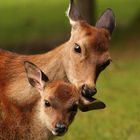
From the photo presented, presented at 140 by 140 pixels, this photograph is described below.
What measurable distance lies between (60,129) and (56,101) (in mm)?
518

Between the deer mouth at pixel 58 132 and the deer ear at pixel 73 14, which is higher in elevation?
the deer ear at pixel 73 14

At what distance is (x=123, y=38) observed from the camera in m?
28.2

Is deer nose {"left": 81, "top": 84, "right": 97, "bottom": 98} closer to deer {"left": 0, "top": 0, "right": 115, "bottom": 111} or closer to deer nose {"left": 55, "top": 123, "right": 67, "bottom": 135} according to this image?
deer {"left": 0, "top": 0, "right": 115, "bottom": 111}

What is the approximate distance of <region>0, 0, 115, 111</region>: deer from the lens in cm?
1066

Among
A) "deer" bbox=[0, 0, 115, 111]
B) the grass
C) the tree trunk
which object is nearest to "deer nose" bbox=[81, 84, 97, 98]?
"deer" bbox=[0, 0, 115, 111]

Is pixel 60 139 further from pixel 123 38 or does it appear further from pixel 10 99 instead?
pixel 123 38

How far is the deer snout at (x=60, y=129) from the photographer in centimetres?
955

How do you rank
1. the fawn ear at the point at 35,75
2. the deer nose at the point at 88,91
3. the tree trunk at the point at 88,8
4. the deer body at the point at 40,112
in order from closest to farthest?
the deer body at the point at 40,112 → the deer nose at the point at 88,91 → the fawn ear at the point at 35,75 → the tree trunk at the point at 88,8

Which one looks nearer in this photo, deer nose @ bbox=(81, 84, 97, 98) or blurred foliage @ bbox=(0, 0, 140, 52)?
deer nose @ bbox=(81, 84, 97, 98)

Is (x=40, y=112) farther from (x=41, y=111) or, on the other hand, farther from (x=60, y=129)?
(x=60, y=129)

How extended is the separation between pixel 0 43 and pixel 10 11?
13.2m

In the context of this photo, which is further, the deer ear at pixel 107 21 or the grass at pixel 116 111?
the grass at pixel 116 111

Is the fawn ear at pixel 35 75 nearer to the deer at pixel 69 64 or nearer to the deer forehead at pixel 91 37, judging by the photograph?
the deer at pixel 69 64

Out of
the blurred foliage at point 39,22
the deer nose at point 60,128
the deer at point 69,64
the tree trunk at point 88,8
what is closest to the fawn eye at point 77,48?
the deer at point 69,64
